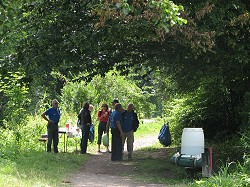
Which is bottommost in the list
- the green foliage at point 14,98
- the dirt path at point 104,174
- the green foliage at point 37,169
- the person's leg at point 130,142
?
the dirt path at point 104,174

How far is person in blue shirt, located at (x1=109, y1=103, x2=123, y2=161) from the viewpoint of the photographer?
15.3 metres

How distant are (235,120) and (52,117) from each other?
7.46m

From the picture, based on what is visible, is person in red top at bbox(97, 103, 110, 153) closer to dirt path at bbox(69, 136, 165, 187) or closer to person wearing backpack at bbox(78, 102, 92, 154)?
dirt path at bbox(69, 136, 165, 187)

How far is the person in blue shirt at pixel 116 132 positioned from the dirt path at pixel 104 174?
285 mm

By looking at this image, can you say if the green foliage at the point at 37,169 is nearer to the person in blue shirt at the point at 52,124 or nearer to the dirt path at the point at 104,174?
the dirt path at the point at 104,174

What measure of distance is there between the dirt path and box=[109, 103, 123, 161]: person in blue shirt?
11.2 inches

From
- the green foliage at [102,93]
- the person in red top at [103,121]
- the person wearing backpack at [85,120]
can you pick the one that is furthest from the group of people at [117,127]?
the green foliage at [102,93]

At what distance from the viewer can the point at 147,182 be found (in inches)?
451

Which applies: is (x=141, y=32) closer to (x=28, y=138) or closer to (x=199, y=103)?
(x=28, y=138)

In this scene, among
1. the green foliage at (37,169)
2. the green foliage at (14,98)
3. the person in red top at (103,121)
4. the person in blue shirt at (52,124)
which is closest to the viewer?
the green foliage at (37,169)

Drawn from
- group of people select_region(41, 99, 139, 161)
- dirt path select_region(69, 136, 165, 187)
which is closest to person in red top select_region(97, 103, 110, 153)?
dirt path select_region(69, 136, 165, 187)

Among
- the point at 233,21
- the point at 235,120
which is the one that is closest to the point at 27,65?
the point at 233,21

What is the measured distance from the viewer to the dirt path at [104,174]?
10.9 metres

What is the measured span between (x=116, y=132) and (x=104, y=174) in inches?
116
